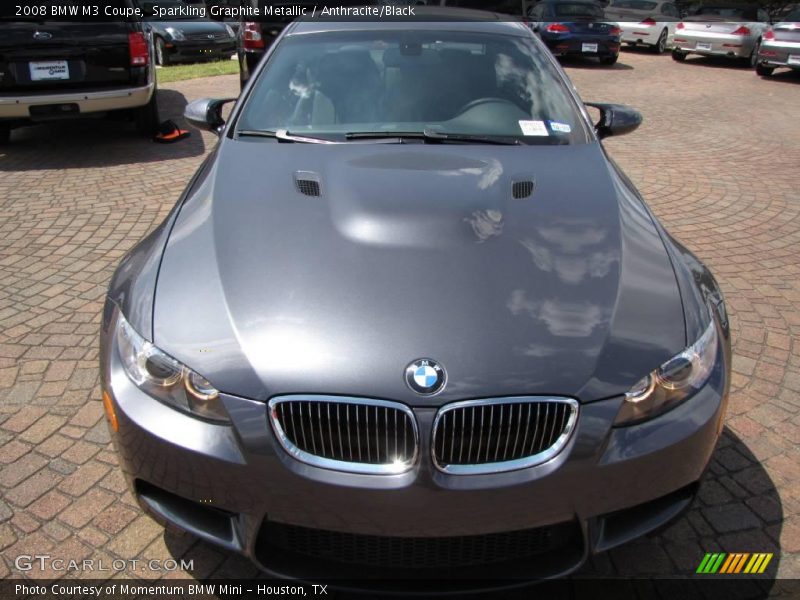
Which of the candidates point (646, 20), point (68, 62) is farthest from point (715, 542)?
point (646, 20)

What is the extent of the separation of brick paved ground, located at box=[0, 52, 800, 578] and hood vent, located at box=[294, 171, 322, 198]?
125 centimetres

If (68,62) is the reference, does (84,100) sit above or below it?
below

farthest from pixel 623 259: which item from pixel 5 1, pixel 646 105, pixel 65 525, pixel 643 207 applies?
pixel 646 105

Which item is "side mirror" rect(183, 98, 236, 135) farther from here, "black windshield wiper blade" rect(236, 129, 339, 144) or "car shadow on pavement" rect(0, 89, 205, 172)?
"car shadow on pavement" rect(0, 89, 205, 172)

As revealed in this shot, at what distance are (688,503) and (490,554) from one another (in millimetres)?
637

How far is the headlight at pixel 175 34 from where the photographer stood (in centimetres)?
1386

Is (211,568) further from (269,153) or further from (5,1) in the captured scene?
(5,1)

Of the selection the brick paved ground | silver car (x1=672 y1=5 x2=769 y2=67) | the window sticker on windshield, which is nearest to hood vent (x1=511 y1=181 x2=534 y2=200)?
the window sticker on windshield

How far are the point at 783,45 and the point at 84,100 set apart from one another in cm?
1214

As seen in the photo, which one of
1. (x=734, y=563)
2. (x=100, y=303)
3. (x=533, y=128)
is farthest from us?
(x=100, y=303)

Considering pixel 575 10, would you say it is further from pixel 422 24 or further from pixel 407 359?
pixel 407 359

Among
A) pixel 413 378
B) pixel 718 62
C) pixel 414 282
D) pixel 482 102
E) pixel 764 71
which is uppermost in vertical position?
pixel 482 102

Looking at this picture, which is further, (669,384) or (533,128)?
(533,128)

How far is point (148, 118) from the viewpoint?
25.2ft
